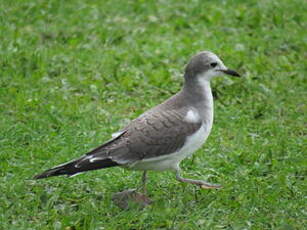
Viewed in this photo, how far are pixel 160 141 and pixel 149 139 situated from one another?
9 centimetres

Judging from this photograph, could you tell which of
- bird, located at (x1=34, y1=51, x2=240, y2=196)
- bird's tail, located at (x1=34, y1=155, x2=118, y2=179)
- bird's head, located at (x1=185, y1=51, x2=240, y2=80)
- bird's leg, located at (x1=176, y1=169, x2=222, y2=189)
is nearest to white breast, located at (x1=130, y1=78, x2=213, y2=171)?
bird, located at (x1=34, y1=51, x2=240, y2=196)

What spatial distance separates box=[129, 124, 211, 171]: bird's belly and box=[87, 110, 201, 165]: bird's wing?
35 mm

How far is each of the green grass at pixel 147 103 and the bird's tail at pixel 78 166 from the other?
1.04 feet

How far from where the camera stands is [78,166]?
216 inches

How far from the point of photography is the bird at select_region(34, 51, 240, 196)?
220 inches

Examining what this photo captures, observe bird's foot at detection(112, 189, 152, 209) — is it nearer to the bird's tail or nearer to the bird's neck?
the bird's tail

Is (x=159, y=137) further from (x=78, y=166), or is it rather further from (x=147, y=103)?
(x=147, y=103)

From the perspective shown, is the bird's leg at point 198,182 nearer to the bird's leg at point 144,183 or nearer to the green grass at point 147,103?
the green grass at point 147,103

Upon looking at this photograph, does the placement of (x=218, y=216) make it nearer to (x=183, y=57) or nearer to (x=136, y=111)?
(x=136, y=111)

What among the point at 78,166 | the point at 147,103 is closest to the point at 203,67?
the point at 78,166

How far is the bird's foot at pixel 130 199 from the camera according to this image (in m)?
5.64

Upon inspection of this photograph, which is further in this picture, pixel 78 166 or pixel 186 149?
pixel 186 149

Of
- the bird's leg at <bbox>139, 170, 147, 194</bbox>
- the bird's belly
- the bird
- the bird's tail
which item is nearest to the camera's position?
the bird's tail

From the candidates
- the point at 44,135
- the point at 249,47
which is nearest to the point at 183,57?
the point at 249,47
